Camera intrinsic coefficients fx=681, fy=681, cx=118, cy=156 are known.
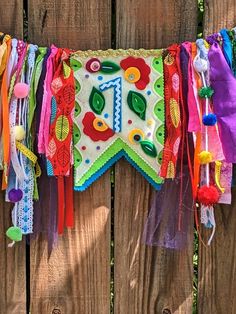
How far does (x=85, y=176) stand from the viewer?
1.66 m

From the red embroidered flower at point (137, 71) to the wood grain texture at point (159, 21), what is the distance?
59 mm

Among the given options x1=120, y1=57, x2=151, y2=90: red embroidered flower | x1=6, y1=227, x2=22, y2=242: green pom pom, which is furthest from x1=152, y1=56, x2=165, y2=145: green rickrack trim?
Result: x1=6, y1=227, x2=22, y2=242: green pom pom

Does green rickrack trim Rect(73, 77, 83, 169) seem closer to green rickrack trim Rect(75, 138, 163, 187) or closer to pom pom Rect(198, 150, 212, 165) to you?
green rickrack trim Rect(75, 138, 163, 187)

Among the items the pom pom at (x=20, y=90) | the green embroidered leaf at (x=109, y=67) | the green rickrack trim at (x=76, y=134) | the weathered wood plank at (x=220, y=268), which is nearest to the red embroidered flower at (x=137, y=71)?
the green embroidered leaf at (x=109, y=67)

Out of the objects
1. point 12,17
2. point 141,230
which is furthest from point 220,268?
point 12,17

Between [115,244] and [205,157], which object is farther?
[115,244]

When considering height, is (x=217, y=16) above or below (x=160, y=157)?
above

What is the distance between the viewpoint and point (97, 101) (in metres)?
1.64

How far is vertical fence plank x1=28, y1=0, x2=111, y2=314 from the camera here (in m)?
1.67

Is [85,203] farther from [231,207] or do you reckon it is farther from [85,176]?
[231,207]

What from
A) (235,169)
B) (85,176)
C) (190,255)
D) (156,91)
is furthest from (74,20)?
(190,255)

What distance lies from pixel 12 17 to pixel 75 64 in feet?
0.67

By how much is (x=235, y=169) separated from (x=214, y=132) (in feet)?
0.39

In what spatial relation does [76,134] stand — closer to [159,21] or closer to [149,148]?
[149,148]
